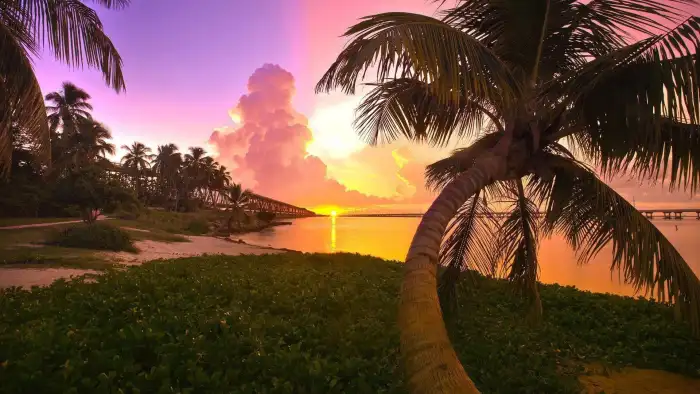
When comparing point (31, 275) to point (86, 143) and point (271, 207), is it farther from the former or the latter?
point (271, 207)

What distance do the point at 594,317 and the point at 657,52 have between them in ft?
23.0

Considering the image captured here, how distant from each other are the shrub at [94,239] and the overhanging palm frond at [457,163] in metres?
13.3

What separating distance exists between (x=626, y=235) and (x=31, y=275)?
11471 millimetres

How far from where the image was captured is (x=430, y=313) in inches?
97.4

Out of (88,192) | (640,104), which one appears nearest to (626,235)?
(640,104)

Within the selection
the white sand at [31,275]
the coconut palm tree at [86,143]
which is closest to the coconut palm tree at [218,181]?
the coconut palm tree at [86,143]

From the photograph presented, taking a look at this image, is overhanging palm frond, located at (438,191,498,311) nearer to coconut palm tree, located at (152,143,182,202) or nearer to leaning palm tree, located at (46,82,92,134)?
leaning palm tree, located at (46,82,92,134)

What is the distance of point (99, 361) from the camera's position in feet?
11.8

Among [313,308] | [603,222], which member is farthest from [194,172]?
[603,222]

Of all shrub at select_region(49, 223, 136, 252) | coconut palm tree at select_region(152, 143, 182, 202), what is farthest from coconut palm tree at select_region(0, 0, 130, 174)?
coconut palm tree at select_region(152, 143, 182, 202)

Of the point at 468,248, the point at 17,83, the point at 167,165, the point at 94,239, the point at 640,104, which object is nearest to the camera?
the point at 640,104

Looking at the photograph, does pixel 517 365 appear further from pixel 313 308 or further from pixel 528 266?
pixel 313 308

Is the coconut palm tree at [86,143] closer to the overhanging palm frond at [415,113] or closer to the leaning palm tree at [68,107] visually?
the leaning palm tree at [68,107]

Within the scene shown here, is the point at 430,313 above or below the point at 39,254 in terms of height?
above
